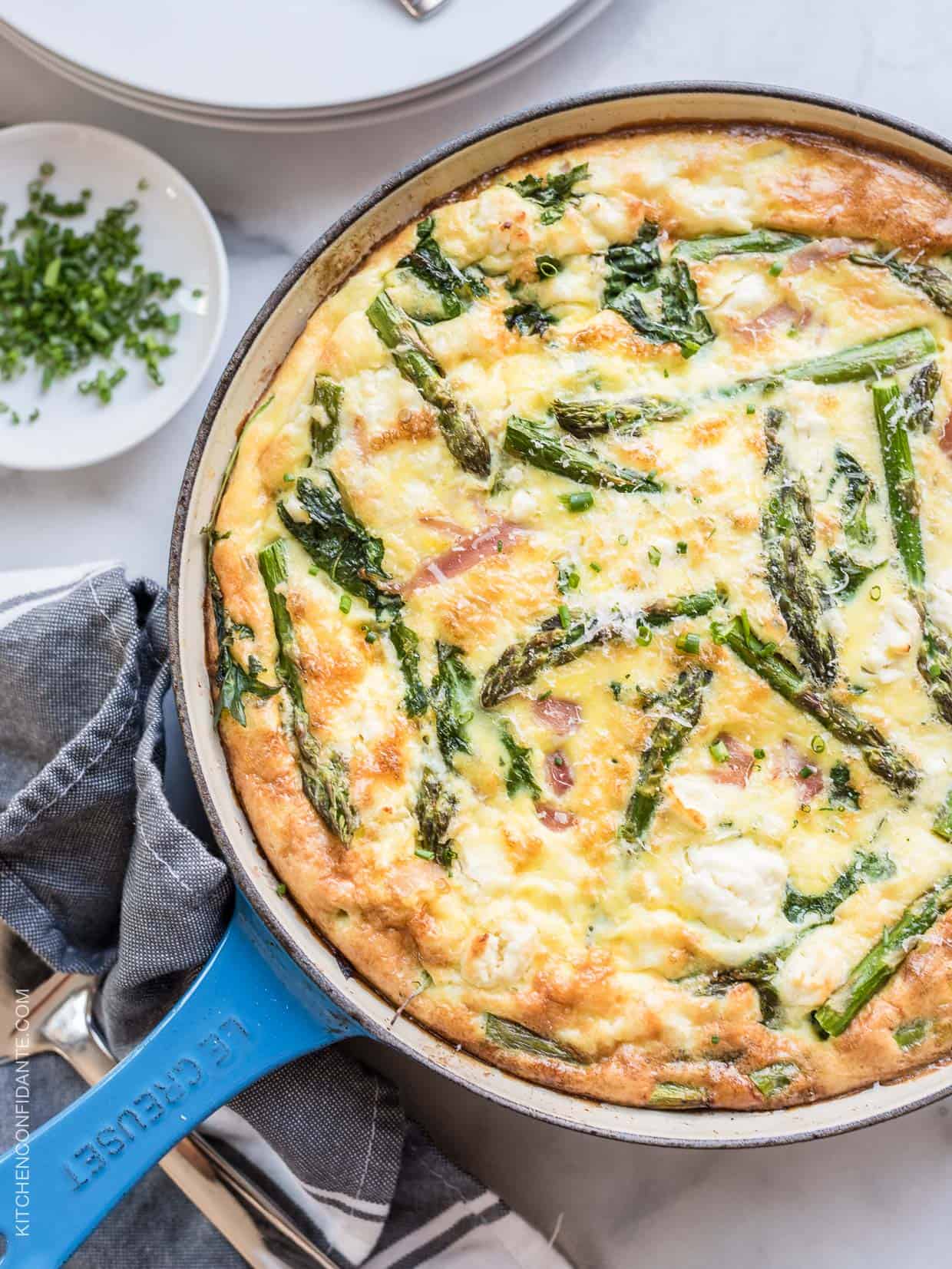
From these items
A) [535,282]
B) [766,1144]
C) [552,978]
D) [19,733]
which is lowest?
[766,1144]

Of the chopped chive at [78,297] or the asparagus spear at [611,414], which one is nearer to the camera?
the asparagus spear at [611,414]

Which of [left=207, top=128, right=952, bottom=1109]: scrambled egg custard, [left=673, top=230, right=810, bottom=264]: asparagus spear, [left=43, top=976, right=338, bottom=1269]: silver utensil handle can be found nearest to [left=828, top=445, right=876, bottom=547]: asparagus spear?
[left=207, top=128, right=952, bottom=1109]: scrambled egg custard

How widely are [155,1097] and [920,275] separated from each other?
10.1ft

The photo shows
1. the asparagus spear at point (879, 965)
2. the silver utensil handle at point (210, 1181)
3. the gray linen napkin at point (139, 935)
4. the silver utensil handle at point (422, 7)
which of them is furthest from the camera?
the silver utensil handle at point (210, 1181)

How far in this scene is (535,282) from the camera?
3316 mm

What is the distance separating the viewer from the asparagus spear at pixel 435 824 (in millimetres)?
3164

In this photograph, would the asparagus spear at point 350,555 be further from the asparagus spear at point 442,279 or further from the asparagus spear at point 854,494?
the asparagus spear at point 854,494

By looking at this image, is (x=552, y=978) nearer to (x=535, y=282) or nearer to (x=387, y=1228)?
(x=387, y=1228)

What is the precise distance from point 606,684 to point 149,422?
6.00 feet

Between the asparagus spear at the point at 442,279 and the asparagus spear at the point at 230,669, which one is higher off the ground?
the asparagus spear at the point at 442,279

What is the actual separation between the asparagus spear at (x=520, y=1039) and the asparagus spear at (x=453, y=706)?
70 cm

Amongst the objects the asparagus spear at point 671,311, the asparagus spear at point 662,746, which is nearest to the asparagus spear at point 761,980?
the asparagus spear at point 662,746

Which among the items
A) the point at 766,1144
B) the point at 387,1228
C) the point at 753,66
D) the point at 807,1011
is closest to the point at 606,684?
the point at 807,1011

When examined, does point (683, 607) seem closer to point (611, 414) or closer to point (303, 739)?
point (611, 414)
